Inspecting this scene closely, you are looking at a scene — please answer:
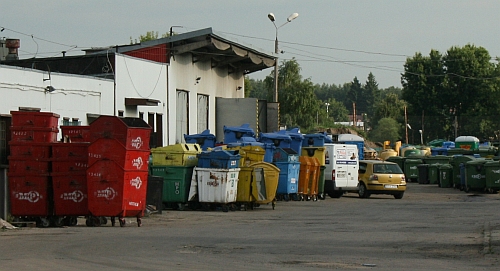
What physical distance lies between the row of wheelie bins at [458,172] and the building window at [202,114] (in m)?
12.1

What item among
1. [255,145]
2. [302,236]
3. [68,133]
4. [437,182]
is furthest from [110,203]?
[437,182]

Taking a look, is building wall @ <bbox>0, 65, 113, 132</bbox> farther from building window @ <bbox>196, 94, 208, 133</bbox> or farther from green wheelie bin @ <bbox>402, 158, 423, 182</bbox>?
green wheelie bin @ <bbox>402, 158, 423, 182</bbox>

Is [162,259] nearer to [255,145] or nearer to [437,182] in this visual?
[255,145]

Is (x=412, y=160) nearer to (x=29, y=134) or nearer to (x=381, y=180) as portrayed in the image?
(x=381, y=180)

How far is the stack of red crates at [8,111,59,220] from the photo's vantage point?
62.1ft

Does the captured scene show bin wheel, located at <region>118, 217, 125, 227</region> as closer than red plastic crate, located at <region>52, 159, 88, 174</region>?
Yes

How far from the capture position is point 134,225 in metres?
19.5

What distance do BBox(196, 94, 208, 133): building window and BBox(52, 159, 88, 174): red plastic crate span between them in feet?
69.5

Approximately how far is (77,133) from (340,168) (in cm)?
1674

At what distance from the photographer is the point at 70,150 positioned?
19094 millimetres

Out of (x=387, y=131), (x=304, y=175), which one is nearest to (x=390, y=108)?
(x=387, y=131)

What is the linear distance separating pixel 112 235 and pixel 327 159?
19420 mm

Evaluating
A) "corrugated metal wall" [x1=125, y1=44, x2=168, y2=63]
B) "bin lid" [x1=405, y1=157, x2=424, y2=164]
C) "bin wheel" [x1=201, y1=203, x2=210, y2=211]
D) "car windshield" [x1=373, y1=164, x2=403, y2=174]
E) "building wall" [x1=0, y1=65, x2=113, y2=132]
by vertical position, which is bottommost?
"bin wheel" [x1=201, y1=203, x2=210, y2=211]

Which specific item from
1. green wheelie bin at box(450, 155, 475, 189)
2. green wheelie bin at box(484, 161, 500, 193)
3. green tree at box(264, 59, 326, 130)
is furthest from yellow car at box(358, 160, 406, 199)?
green tree at box(264, 59, 326, 130)
